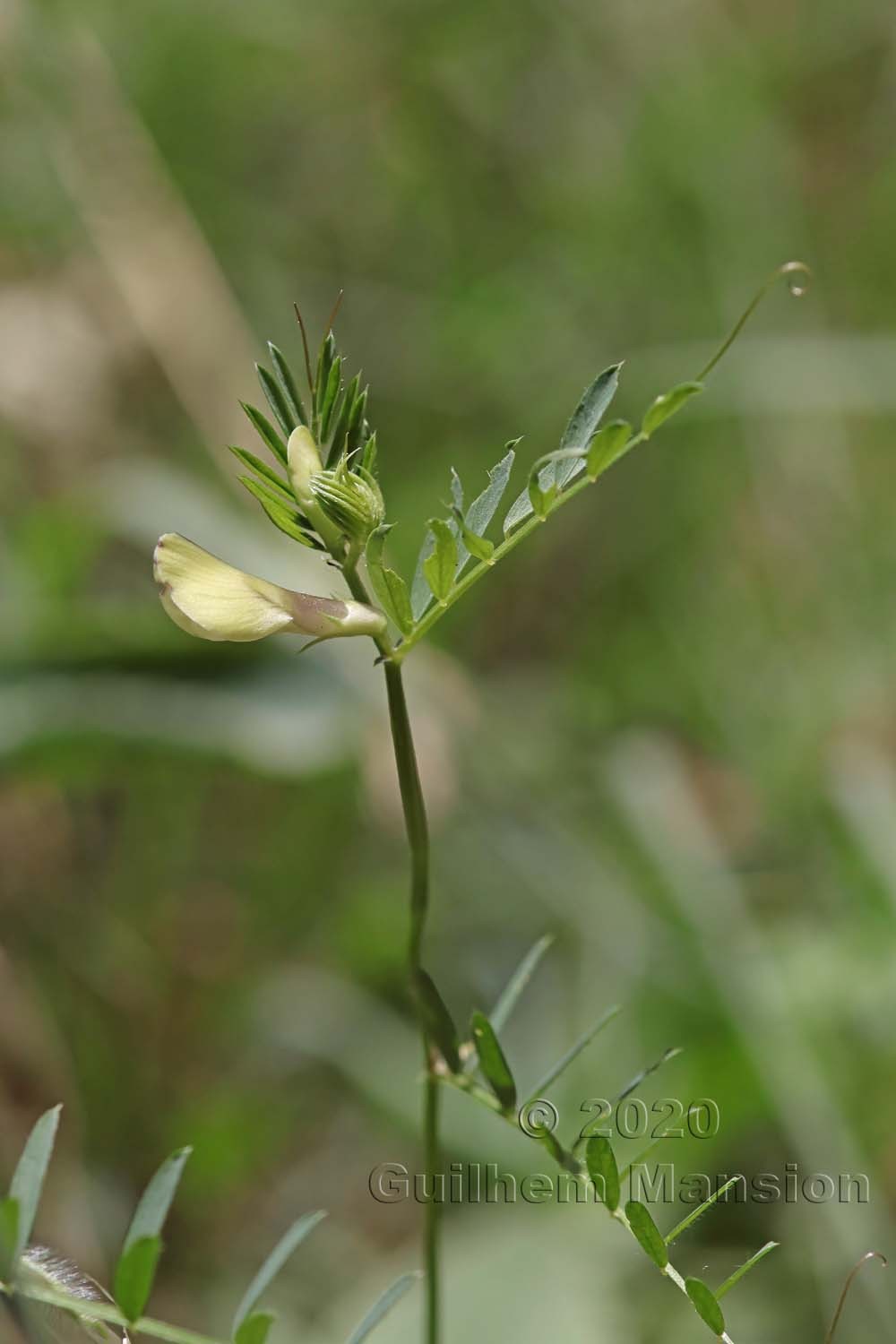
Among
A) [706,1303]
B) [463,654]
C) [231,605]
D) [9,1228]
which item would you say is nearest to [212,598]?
[231,605]

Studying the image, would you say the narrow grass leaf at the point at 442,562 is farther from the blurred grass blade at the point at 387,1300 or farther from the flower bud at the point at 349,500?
the blurred grass blade at the point at 387,1300

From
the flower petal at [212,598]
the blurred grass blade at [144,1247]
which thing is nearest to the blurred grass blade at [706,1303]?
the blurred grass blade at [144,1247]

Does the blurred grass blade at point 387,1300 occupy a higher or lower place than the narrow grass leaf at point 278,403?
lower

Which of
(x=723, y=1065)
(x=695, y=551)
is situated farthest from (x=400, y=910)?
(x=695, y=551)

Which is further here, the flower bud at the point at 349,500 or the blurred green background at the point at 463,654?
the blurred green background at the point at 463,654

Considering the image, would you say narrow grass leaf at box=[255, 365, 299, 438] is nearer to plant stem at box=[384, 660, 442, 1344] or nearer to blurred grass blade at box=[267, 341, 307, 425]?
blurred grass blade at box=[267, 341, 307, 425]

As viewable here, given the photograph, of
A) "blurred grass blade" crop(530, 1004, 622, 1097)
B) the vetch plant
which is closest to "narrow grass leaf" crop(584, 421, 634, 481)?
the vetch plant
